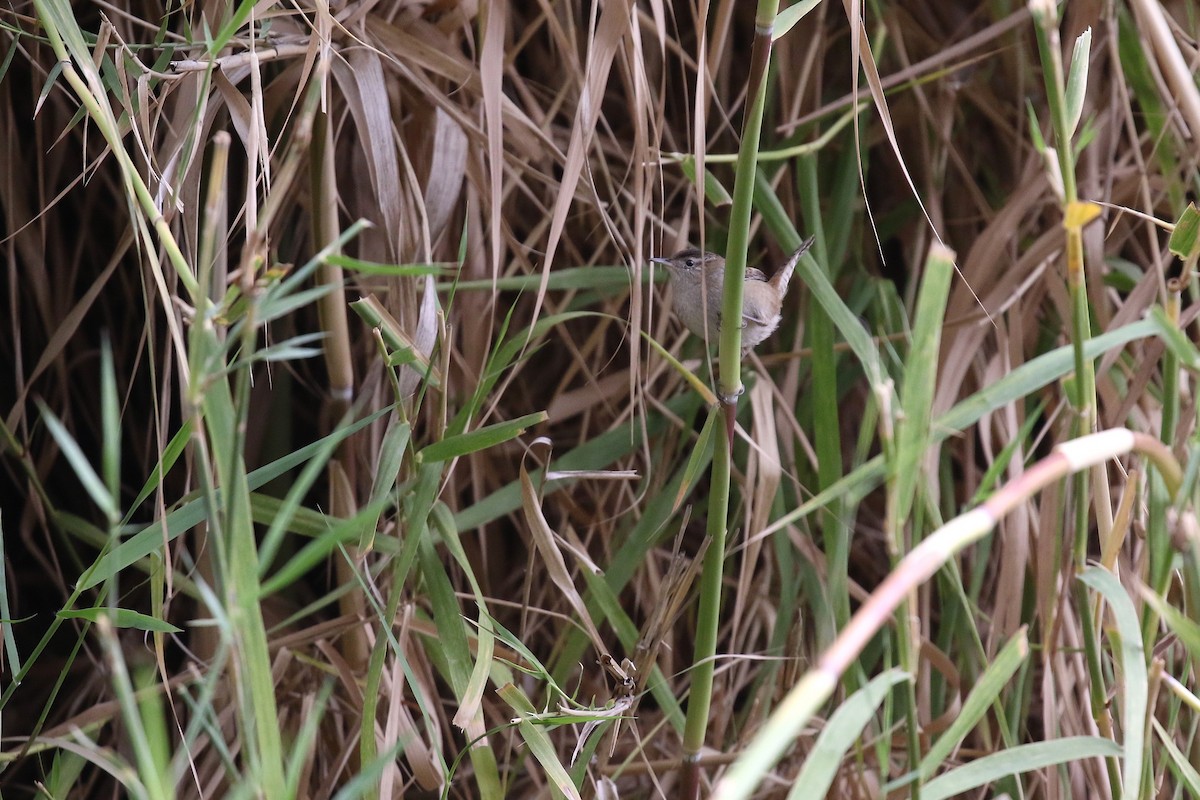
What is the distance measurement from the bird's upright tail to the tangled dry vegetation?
3 centimetres

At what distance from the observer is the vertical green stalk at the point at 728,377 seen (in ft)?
2.34

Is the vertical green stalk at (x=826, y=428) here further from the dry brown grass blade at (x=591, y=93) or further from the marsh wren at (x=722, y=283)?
the dry brown grass blade at (x=591, y=93)

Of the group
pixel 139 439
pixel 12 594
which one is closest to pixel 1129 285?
pixel 139 439

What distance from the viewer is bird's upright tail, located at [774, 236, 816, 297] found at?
3.65 ft

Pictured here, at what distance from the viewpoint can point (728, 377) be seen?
774 millimetres

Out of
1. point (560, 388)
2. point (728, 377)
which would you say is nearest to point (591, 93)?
point (728, 377)

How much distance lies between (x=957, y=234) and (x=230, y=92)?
98cm

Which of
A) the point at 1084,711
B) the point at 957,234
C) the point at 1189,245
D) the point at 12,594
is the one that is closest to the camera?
the point at 1189,245

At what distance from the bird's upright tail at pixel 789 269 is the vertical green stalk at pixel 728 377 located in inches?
13.8

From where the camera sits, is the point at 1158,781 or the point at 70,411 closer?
the point at 1158,781

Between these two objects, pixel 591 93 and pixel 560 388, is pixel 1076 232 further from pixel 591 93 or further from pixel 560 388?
pixel 560 388

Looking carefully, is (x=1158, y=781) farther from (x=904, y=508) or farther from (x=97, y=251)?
(x=97, y=251)

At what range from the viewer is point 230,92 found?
944 millimetres

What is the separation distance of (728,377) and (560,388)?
537 millimetres
